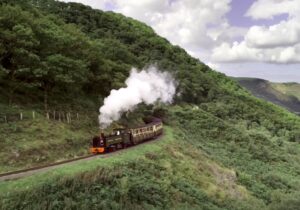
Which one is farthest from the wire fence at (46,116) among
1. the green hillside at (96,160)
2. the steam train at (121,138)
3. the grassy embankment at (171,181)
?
the grassy embankment at (171,181)

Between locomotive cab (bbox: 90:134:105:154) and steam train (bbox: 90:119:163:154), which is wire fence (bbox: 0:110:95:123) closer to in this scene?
steam train (bbox: 90:119:163:154)

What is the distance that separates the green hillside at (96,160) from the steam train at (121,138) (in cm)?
186

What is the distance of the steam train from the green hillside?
1.86 meters

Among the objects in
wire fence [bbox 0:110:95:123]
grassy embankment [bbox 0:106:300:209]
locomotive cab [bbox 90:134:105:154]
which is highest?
wire fence [bbox 0:110:95:123]

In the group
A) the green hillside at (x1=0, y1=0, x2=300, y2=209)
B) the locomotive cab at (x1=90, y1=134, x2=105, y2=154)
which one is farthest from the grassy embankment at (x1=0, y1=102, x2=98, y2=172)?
the locomotive cab at (x1=90, y1=134, x2=105, y2=154)

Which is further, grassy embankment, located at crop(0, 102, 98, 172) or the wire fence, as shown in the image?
the wire fence

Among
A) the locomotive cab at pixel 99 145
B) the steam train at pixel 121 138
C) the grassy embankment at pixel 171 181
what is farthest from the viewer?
the steam train at pixel 121 138

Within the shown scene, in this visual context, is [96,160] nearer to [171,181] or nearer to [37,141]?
[171,181]

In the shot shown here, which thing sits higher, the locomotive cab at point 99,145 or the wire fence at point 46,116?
the wire fence at point 46,116

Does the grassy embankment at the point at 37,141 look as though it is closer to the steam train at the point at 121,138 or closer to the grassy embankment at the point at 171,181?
the steam train at the point at 121,138

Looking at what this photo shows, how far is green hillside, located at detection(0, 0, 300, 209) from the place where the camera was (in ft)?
68.6

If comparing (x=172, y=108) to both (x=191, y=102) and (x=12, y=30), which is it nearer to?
(x=191, y=102)

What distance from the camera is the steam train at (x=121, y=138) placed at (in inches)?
1246

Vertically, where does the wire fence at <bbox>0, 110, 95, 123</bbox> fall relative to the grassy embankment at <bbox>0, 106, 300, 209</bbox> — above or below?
above
